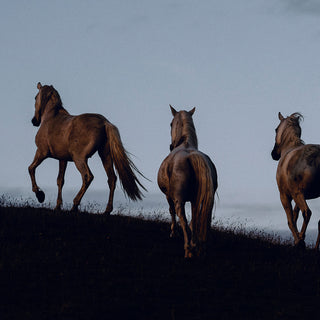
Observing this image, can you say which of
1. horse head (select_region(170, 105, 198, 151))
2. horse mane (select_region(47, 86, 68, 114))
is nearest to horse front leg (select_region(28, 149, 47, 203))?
horse mane (select_region(47, 86, 68, 114))

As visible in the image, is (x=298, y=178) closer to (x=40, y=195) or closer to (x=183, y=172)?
(x=183, y=172)

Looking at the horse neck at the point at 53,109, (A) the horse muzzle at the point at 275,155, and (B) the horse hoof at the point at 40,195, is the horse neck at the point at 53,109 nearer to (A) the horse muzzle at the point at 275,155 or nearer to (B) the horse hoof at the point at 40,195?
(B) the horse hoof at the point at 40,195

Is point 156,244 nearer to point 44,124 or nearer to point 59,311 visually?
point 59,311

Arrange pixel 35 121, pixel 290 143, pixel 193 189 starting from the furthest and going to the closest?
pixel 35 121 < pixel 290 143 < pixel 193 189

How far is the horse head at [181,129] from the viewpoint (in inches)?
497

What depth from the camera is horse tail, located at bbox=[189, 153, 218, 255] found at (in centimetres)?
1118

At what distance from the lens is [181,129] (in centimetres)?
1277

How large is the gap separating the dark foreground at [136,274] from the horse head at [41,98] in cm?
412

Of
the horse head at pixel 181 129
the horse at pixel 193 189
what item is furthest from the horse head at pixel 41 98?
the horse at pixel 193 189

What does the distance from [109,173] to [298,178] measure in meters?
5.21

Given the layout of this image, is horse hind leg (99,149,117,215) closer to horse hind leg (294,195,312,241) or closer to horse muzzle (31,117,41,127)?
horse muzzle (31,117,41,127)

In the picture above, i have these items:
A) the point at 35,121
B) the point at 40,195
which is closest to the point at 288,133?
the point at 40,195

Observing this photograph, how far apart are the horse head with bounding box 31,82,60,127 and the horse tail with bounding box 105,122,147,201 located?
321 cm

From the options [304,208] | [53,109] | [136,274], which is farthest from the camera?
[53,109]
